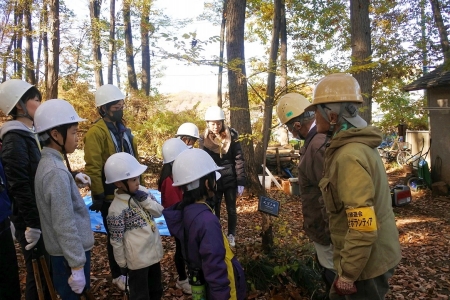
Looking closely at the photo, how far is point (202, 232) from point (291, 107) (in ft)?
4.86

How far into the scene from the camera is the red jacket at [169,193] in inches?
138

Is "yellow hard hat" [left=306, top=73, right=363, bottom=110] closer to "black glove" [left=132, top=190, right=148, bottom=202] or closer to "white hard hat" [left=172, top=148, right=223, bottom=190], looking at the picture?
"white hard hat" [left=172, top=148, right=223, bottom=190]

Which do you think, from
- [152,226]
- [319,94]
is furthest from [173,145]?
[319,94]

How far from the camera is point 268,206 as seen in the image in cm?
349

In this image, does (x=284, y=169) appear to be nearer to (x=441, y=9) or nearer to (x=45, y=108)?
(x=45, y=108)

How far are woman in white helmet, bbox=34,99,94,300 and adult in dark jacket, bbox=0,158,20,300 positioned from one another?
38cm

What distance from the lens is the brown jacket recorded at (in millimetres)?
2697

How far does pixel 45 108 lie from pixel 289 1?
45.0ft

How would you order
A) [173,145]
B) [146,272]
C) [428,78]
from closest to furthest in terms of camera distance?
[146,272]
[173,145]
[428,78]

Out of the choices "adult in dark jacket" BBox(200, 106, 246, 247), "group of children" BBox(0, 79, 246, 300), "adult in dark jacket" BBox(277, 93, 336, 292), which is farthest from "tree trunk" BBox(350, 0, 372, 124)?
"group of children" BBox(0, 79, 246, 300)

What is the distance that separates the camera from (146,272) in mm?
2908

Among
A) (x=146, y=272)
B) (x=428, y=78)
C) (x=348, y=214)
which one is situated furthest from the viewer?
(x=428, y=78)

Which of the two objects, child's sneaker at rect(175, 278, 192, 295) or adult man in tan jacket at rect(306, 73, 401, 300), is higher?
adult man in tan jacket at rect(306, 73, 401, 300)

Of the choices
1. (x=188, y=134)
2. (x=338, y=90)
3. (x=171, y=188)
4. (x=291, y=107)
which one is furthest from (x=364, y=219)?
(x=188, y=134)
